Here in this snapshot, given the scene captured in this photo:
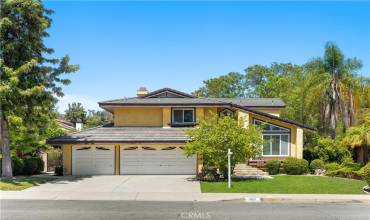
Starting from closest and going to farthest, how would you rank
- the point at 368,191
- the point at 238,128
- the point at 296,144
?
the point at 368,191 < the point at 238,128 < the point at 296,144

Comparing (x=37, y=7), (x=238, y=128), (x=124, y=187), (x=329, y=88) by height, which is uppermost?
(x=37, y=7)

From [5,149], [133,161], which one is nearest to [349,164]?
[133,161]

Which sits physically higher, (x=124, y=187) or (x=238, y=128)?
(x=238, y=128)

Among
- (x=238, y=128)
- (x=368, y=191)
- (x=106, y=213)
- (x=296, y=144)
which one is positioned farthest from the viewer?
(x=296, y=144)

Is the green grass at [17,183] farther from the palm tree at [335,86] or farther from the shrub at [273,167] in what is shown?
the palm tree at [335,86]

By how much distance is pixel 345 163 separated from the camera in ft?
116

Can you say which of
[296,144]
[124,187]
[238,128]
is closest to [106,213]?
[124,187]

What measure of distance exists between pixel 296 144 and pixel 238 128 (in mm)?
10006

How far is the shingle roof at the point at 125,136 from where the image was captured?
33.7m

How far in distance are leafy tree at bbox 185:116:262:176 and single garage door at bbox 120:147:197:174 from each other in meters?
5.72

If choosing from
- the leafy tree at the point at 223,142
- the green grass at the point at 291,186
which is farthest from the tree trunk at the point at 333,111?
the leafy tree at the point at 223,142

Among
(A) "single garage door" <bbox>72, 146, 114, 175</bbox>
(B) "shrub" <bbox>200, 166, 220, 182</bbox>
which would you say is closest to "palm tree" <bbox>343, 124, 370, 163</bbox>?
(B) "shrub" <bbox>200, 166, 220, 182</bbox>

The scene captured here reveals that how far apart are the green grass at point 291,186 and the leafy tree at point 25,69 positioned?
34.2ft

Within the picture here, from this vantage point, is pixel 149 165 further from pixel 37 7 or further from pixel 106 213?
pixel 106 213
